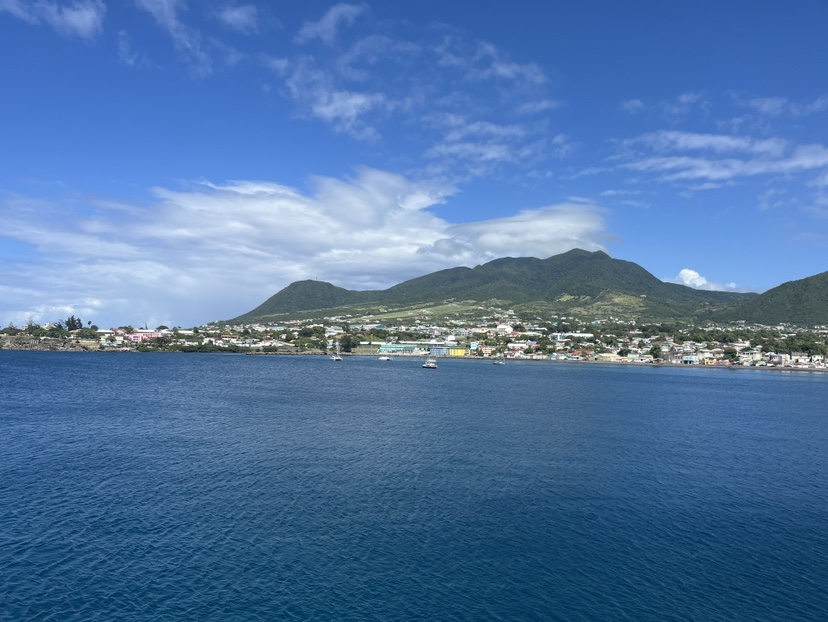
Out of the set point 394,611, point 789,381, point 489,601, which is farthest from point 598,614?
point 789,381

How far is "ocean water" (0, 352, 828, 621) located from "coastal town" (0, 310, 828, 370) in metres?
75.0

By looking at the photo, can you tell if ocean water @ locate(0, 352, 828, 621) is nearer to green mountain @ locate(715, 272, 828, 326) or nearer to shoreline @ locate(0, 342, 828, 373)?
shoreline @ locate(0, 342, 828, 373)

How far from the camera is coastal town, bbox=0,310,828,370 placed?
102625 mm

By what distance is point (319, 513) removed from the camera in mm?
16078

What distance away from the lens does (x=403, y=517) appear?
15914 mm

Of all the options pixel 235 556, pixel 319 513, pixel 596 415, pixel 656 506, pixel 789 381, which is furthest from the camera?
pixel 789 381

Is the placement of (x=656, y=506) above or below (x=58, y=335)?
below

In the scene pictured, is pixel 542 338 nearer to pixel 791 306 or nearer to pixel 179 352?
pixel 179 352

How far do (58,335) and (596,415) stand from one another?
115 meters

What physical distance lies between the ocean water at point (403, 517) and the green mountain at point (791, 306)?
472ft

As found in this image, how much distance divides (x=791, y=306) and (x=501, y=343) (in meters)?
99.3

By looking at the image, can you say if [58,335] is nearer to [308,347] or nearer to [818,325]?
[308,347]

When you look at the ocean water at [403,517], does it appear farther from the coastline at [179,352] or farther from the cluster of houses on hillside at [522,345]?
the cluster of houses on hillside at [522,345]


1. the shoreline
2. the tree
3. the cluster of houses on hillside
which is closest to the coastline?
the shoreline
